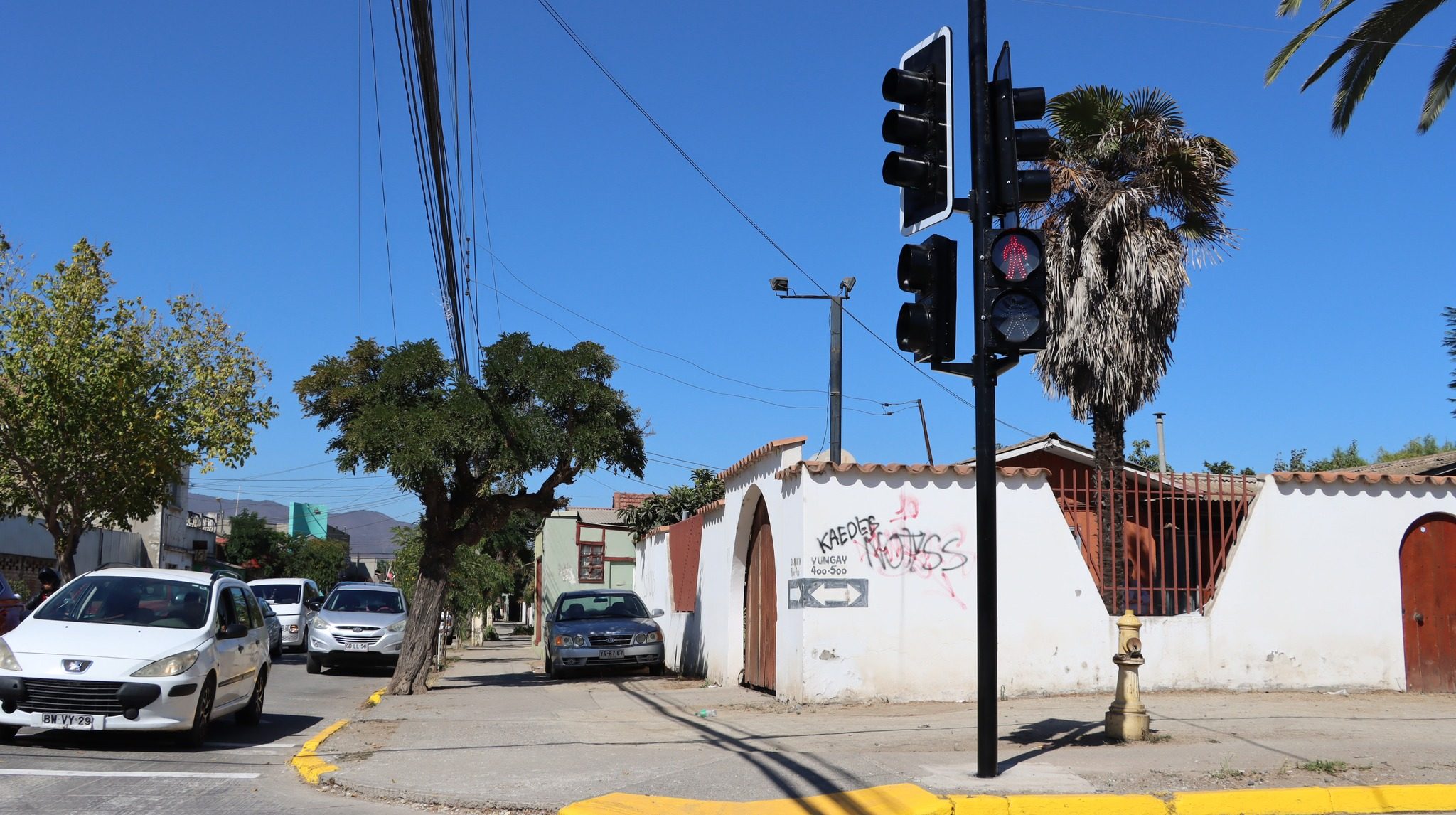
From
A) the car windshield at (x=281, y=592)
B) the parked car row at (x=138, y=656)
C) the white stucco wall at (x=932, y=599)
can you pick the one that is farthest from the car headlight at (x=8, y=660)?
the car windshield at (x=281, y=592)

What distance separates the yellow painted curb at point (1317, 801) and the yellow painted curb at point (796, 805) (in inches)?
59.3

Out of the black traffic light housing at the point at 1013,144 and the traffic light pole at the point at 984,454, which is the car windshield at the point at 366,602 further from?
the black traffic light housing at the point at 1013,144

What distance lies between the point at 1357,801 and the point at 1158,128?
39.3ft

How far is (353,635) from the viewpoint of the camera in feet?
66.8

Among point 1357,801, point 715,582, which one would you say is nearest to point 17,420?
point 715,582

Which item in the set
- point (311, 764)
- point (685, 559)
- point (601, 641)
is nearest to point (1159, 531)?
point (311, 764)

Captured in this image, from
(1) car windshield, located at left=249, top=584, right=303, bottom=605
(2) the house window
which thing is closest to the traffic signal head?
(1) car windshield, located at left=249, top=584, right=303, bottom=605

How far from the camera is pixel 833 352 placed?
21.8 meters

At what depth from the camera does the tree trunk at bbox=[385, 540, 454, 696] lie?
16047mm

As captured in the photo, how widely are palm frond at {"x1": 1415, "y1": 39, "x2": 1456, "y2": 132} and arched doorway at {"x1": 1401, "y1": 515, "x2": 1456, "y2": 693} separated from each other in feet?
17.1

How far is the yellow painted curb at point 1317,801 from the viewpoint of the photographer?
6758 mm

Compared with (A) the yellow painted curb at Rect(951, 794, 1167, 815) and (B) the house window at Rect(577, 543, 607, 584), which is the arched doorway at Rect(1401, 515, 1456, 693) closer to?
(A) the yellow painted curb at Rect(951, 794, 1167, 815)

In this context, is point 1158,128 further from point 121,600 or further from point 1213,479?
point 121,600

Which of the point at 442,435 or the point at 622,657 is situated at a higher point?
the point at 442,435
